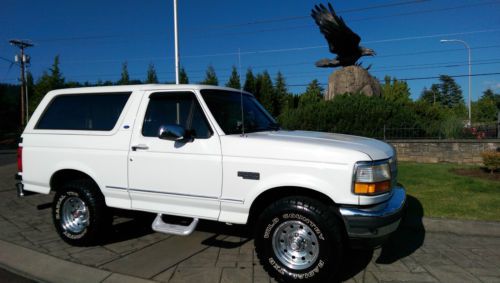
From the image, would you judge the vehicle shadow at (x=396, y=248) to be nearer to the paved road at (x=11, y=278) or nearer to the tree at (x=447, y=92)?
the paved road at (x=11, y=278)

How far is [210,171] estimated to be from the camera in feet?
14.9

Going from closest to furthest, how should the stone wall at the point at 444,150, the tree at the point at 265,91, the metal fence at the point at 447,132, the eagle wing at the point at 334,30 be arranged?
the stone wall at the point at 444,150
the metal fence at the point at 447,132
the eagle wing at the point at 334,30
the tree at the point at 265,91

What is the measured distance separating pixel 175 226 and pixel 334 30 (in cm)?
1786

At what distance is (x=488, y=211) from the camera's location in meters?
6.73

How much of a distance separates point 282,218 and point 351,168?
2.81 ft

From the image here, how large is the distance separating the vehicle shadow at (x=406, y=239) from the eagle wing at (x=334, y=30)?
1508cm

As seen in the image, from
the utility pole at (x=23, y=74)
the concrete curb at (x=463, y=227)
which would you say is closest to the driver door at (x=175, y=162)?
the concrete curb at (x=463, y=227)

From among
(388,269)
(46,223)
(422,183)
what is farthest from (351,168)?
(422,183)

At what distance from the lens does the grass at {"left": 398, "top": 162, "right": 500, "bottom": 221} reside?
665 cm

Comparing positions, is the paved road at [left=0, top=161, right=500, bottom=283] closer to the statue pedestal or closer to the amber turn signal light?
the amber turn signal light

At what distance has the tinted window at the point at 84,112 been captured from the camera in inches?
213

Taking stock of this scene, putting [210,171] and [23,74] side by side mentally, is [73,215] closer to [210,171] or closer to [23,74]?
[210,171]

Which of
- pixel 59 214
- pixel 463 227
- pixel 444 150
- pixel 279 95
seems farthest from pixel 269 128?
pixel 279 95

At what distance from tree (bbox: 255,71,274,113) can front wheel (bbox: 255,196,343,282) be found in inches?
1180
